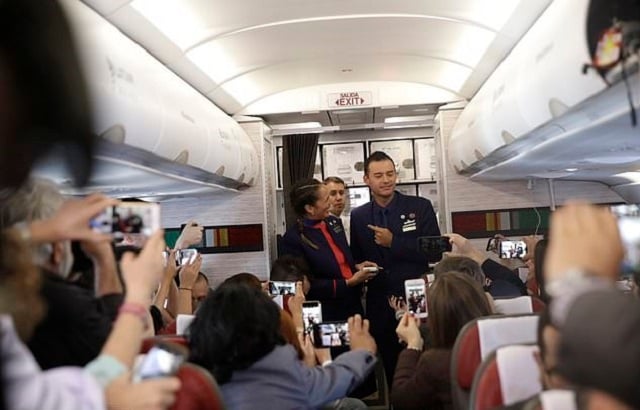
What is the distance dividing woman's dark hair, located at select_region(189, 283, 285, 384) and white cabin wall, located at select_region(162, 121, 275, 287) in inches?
164

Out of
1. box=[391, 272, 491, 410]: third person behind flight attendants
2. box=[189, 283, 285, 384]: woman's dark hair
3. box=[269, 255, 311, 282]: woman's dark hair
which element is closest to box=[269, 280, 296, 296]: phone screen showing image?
box=[269, 255, 311, 282]: woman's dark hair

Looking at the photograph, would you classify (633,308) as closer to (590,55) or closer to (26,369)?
(26,369)

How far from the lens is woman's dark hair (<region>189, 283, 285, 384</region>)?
1.90m

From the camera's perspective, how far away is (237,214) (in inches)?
242

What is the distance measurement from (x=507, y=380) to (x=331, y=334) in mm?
1349

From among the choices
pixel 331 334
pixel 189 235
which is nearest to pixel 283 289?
pixel 331 334

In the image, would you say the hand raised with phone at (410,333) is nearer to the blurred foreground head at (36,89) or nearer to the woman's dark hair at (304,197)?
the woman's dark hair at (304,197)

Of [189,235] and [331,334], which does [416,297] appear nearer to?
[331,334]

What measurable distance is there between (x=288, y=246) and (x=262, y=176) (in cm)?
212

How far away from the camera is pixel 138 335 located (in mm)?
1104

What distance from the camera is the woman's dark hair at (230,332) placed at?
74.9 inches

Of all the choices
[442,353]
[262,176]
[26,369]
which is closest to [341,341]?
[442,353]

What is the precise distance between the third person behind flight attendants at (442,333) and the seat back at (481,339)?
0.37 meters

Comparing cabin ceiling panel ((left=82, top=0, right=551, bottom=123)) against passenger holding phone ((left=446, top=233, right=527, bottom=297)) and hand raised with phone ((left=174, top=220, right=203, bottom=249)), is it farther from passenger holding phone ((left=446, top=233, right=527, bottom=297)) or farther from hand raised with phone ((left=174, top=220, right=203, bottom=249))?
passenger holding phone ((left=446, top=233, right=527, bottom=297))
